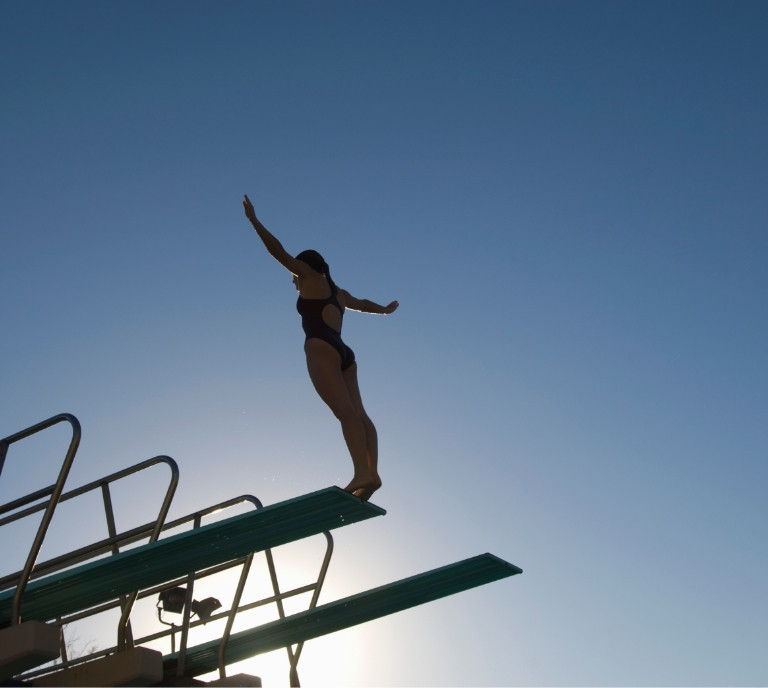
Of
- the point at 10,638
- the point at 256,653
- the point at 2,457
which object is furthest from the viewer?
the point at 256,653

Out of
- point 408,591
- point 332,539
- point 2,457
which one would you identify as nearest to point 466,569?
point 408,591

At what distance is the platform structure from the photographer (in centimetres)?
430

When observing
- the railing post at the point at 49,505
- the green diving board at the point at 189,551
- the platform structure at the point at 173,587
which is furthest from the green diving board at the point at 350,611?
the railing post at the point at 49,505

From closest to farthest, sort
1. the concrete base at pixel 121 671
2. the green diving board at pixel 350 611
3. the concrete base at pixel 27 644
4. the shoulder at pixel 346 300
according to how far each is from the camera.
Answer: the concrete base at pixel 27 644 → the concrete base at pixel 121 671 → the green diving board at pixel 350 611 → the shoulder at pixel 346 300

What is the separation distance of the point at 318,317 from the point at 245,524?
5.08 feet

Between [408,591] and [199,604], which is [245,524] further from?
[199,604]

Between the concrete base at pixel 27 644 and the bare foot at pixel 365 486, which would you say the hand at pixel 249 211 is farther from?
the concrete base at pixel 27 644

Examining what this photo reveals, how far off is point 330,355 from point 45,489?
1.74m

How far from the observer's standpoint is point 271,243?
5.30 metres

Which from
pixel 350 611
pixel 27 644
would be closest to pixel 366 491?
pixel 350 611

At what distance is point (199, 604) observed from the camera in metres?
6.25

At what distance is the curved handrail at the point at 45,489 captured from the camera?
13.6 ft

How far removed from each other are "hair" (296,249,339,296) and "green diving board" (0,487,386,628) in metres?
1.71

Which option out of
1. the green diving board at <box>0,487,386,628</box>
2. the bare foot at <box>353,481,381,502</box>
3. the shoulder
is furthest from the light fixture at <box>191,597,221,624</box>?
the shoulder
